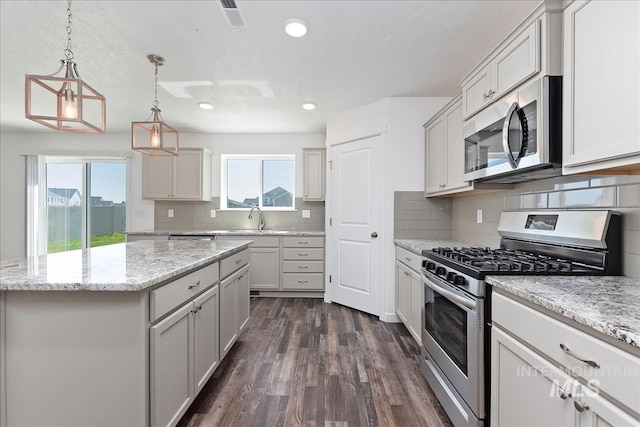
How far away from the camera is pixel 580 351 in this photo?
2.87 feet

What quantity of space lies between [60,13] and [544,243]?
335cm

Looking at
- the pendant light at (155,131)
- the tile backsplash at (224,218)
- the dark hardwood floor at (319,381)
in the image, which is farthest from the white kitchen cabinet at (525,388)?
the tile backsplash at (224,218)

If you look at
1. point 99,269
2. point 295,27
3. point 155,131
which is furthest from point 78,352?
point 295,27

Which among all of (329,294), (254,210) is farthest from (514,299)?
(254,210)

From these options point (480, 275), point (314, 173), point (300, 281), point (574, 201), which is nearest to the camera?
point (480, 275)

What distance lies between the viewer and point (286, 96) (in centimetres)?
331

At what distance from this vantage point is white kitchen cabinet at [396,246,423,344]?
7.93ft

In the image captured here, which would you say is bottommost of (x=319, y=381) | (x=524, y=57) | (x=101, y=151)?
(x=319, y=381)

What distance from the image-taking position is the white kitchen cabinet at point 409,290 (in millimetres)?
2416

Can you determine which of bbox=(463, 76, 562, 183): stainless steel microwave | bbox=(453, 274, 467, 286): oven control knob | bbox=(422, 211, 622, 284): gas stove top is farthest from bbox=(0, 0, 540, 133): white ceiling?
bbox=(453, 274, 467, 286): oven control knob

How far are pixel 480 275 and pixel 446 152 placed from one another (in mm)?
1587

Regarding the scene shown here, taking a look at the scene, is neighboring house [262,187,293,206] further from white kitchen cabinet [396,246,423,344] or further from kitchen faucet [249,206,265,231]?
white kitchen cabinet [396,246,423,344]

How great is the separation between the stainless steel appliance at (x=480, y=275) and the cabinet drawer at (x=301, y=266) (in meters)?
2.24

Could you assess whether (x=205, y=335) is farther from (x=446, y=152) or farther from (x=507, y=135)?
(x=446, y=152)
